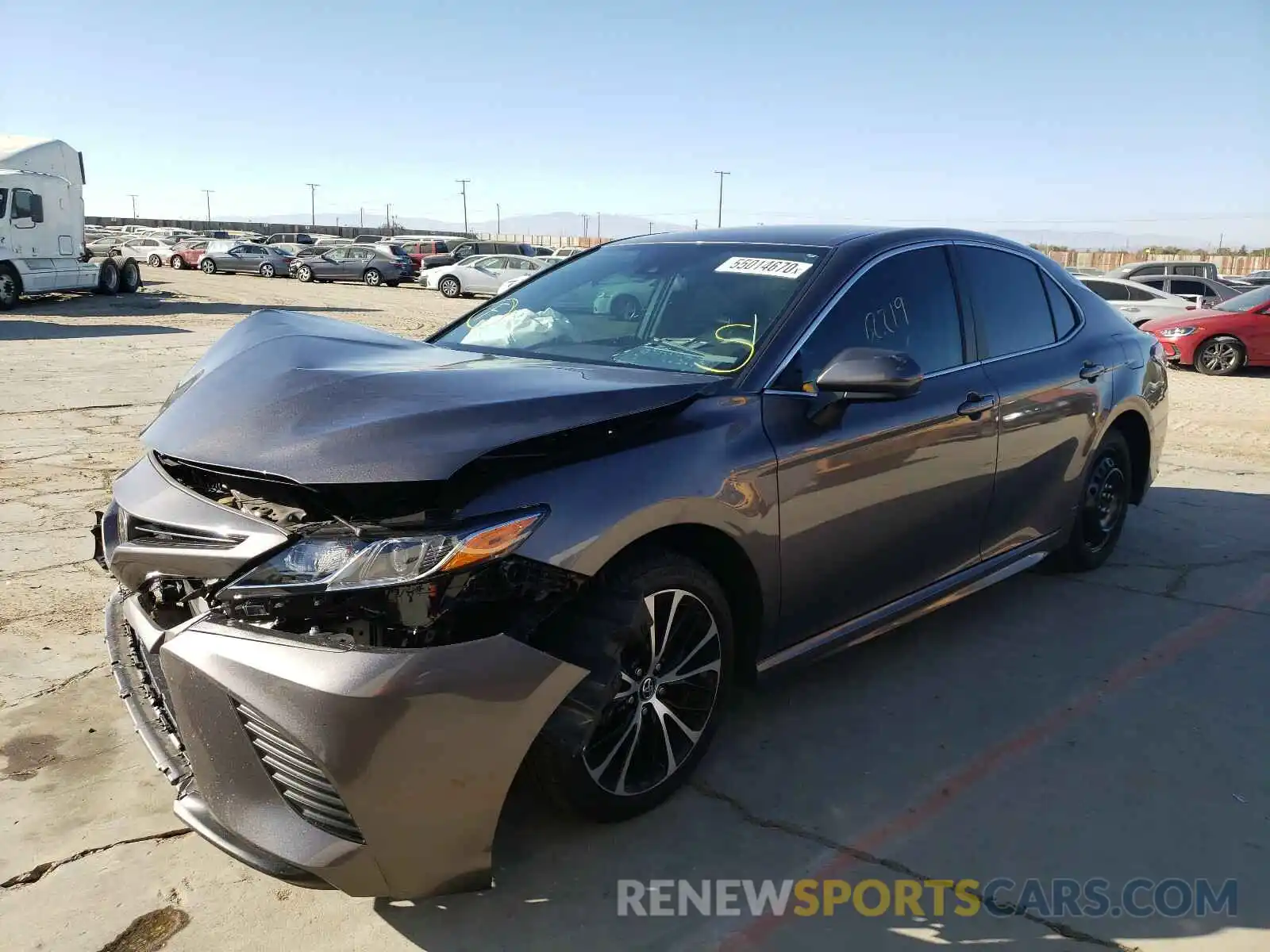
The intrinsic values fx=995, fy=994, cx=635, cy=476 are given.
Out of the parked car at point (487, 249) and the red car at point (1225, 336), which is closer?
the red car at point (1225, 336)

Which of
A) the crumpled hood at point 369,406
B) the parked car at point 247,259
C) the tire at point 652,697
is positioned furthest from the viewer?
the parked car at point 247,259

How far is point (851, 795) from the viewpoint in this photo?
3.13 m

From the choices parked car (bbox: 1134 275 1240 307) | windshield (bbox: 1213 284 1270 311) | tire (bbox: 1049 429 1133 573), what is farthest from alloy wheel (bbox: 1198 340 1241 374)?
tire (bbox: 1049 429 1133 573)

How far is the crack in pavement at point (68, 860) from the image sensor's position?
8.64ft

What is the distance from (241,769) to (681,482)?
1311mm

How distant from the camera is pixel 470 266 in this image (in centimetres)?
3061

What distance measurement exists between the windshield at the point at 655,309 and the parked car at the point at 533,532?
2cm

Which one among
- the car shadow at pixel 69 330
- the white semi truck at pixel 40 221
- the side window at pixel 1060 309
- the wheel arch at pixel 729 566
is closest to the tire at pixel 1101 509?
the side window at pixel 1060 309

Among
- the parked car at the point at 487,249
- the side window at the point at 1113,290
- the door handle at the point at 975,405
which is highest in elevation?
the parked car at the point at 487,249

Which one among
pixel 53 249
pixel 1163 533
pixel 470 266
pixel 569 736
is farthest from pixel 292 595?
pixel 470 266

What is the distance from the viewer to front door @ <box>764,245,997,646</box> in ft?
10.4

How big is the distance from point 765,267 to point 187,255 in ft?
150

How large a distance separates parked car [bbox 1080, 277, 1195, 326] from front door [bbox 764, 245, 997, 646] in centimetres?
1558

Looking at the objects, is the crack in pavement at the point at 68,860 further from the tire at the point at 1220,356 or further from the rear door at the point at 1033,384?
the tire at the point at 1220,356
